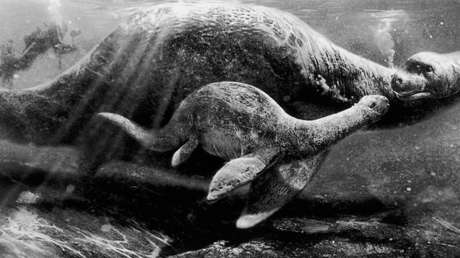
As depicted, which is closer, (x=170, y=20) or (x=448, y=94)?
(x=170, y=20)

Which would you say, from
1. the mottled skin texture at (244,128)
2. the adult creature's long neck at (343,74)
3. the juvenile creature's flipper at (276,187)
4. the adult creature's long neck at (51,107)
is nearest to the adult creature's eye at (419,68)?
the adult creature's long neck at (343,74)

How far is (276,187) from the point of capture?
3500 millimetres

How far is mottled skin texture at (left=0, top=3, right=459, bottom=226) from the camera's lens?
12.6ft

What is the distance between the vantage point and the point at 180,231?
3760 millimetres

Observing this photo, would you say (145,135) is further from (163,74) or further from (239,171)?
(239,171)

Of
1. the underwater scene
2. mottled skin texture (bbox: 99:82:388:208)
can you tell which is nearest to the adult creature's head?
the underwater scene

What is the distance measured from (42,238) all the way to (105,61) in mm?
1862

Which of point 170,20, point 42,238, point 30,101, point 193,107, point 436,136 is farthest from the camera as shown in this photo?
point 436,136

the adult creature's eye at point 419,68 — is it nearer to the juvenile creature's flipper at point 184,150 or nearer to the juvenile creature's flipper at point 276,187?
the juvenile creature's flipper at point 276,187

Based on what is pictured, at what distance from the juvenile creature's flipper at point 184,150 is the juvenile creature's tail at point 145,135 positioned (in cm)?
15

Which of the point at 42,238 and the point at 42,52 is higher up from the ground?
the point at 42,52

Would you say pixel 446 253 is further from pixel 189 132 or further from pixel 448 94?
pixel 448 94

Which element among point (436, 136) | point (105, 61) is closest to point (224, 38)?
point (105, 61)

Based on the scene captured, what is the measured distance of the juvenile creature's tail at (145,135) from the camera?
3785 millimetres
